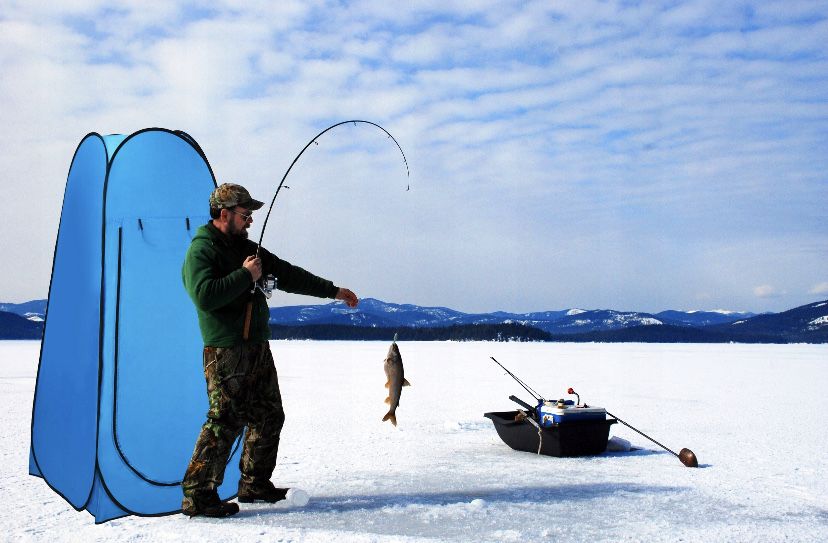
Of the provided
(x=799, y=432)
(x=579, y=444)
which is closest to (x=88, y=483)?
(x=579, y=444)

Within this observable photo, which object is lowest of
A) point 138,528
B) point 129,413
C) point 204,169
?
point 138,528

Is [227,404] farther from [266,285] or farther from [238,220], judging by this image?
[238,220]

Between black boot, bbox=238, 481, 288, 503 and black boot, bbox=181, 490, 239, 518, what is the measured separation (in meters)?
0.32

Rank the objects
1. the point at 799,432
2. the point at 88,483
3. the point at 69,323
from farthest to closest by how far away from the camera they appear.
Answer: the point at 799,432, the point at 69,323, the point at 88,483

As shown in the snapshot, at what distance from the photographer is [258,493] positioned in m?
4.90

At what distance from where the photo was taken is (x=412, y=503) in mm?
5137

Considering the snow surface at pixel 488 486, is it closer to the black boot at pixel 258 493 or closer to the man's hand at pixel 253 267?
the black boot at pixel 258 493

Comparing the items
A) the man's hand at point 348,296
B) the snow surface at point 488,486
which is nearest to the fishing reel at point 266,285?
the man's hand at point 348,296

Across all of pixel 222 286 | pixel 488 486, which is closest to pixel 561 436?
pixel 488 486

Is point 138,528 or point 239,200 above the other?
point 239,200

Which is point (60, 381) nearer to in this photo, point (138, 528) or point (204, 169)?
point (138, 528)

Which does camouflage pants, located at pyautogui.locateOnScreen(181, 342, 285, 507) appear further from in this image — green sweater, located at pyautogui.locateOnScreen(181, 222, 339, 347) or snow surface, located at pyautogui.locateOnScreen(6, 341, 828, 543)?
snow surface, located at pyautogui.locateOnScreen(6, 341, 828, 543)

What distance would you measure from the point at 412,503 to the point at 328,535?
3.27 ft

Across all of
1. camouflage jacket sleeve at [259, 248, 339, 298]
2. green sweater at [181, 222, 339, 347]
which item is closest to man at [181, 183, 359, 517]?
green sweater at [181, 222, 339, 347]
